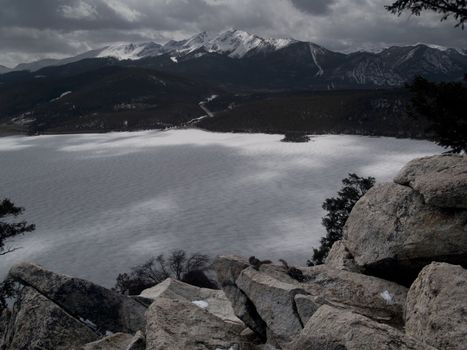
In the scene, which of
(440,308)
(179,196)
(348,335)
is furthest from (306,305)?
(179,196)

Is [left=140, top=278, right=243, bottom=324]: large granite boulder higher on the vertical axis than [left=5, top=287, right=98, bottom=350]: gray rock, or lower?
lower

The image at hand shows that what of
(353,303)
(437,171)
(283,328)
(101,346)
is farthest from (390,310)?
(101,346)

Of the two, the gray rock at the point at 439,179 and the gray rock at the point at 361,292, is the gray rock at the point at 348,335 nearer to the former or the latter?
the gray rock at the point at 361,292

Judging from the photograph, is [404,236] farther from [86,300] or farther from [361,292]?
[86,300]

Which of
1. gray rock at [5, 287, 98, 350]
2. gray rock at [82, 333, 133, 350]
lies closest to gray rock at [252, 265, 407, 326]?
gray rock at [82, 333, 133, 350]

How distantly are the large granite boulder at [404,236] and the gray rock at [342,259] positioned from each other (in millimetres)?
314

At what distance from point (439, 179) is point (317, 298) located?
613 cm

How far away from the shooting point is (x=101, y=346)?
10.8 m

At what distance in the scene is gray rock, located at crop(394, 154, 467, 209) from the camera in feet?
41.0

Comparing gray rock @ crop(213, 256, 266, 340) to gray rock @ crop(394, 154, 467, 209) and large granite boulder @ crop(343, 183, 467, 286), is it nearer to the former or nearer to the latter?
large granite boulder @ crop(343, 183, 467, 286)

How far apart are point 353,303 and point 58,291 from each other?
29.4 feet

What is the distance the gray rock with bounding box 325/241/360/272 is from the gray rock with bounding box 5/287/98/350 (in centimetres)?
859

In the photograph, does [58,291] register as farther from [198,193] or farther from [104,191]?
[104,191]

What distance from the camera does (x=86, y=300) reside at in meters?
13.1
